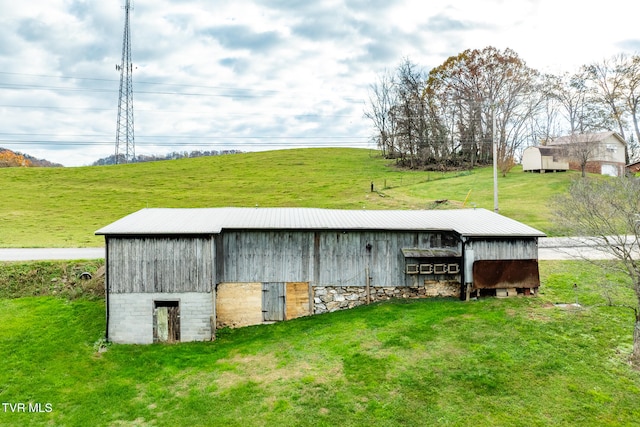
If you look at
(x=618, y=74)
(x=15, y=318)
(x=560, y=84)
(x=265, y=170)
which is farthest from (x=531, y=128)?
(x=15, y=318)

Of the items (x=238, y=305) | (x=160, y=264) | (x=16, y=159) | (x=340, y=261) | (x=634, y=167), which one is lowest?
(x=238, y=305)

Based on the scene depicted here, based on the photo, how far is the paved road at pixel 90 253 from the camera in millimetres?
21359

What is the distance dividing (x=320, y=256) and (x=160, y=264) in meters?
6.51

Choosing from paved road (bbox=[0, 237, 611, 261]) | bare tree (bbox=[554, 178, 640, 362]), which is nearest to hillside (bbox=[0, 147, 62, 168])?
paved road (bbox=[0, 237, 611, 261])

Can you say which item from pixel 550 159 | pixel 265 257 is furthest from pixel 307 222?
pixel 550 159

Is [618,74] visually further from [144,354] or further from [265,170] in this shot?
[144,354]

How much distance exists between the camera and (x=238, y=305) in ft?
54.5

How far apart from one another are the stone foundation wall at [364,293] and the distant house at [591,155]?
33.8 m

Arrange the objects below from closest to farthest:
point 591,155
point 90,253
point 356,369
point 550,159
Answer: point 356,369 → point 90,253 → point 591,155 → point 550,159

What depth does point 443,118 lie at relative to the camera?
57.2m

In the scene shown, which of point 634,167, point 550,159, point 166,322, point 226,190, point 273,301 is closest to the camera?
point 166,322

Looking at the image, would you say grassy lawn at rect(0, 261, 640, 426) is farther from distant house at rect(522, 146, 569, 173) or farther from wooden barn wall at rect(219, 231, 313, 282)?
distant house at rect(522, 146, 569, 173)

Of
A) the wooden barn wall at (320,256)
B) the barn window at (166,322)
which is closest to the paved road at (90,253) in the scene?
the barn window at (166,322)

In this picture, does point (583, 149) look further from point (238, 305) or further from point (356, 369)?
point (238, 305)
